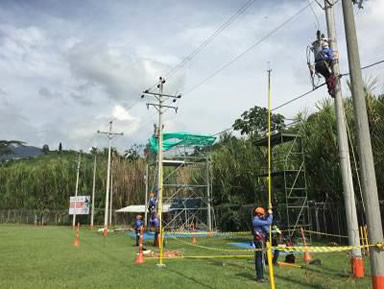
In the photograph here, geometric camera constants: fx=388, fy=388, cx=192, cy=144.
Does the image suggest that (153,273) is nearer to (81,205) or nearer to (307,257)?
(307,257)

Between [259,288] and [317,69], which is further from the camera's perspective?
[317,69]

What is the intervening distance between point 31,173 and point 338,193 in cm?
4474

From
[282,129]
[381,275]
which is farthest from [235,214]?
[381,275]

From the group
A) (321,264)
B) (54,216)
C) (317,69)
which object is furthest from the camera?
(54,216)

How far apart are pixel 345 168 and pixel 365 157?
365cm

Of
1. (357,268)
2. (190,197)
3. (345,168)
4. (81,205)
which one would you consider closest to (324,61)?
(345,168)

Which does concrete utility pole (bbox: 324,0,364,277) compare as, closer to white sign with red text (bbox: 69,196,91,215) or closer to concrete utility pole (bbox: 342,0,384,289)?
concrete utility pole (bbox: 342,0,384,289)

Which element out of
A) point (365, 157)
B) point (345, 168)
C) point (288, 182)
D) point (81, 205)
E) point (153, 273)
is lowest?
point (153, 273)

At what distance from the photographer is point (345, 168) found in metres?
10.1

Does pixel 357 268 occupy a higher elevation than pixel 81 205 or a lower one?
lower

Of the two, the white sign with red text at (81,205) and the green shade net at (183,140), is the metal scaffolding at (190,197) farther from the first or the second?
the white sign with red text at (81,205)

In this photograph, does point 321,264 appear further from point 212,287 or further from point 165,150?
point 165,150

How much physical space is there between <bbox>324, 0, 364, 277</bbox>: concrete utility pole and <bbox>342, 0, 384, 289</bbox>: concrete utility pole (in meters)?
3.33

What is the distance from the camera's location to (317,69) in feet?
34.2
